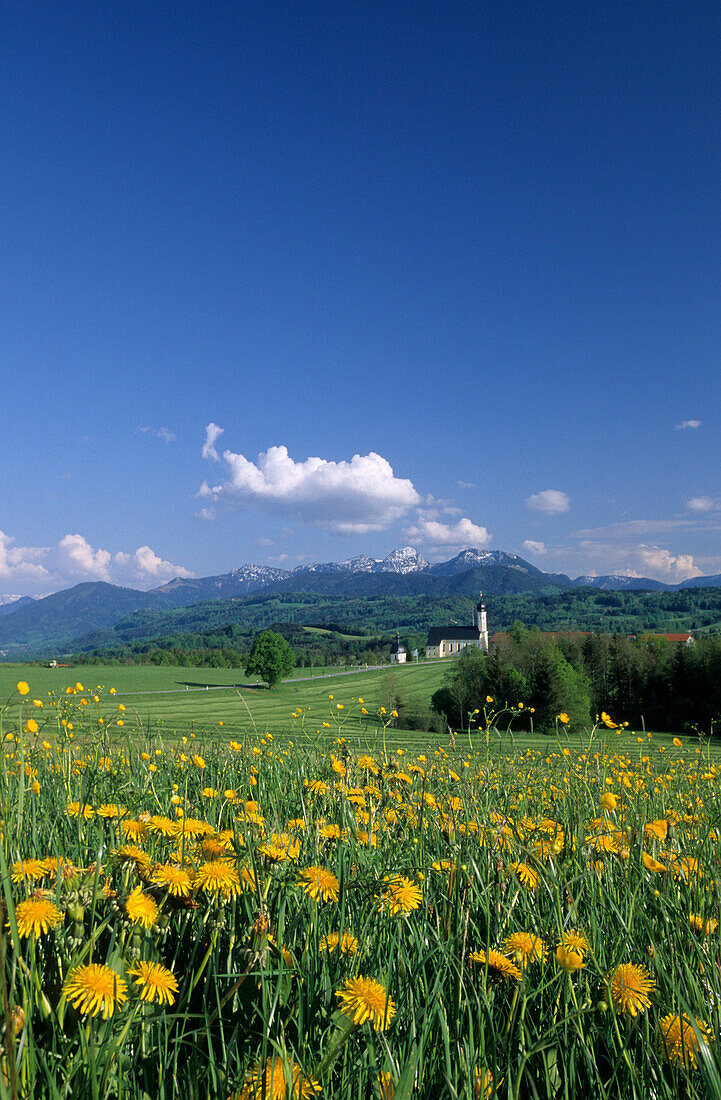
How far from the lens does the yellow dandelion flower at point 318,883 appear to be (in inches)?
60.8

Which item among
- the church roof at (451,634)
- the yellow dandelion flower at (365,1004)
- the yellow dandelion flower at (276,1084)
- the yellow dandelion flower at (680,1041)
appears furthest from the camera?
the church roof at (451,634)

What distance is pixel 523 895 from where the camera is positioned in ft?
6.61

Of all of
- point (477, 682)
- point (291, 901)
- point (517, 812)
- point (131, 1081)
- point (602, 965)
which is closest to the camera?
point (131, 1081)

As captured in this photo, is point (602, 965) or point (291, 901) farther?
point (291, 901)

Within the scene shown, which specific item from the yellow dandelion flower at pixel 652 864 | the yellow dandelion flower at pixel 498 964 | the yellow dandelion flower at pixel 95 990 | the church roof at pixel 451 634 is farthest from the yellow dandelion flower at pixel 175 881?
the church roof at pixel 451 634

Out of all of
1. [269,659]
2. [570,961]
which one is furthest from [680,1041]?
[269,659]

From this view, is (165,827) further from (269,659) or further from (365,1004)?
(269,659)

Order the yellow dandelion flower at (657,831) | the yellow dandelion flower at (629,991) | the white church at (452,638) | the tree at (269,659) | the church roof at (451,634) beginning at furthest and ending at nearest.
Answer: the church roof at (451,634) < the white church at (452,638) < the tree at (269,659) < the yellow dandelion flower at (657,831) < the yellow dandelion flower at (629,991)

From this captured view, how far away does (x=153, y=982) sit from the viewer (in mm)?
1171

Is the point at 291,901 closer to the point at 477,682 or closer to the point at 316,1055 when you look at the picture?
the point at 316,1055

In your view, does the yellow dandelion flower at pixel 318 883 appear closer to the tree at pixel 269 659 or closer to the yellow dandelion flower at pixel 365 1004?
the yellow dandelion flower at pixel 365 1004

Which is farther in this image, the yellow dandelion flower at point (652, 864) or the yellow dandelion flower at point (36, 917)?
the yellow dandelion flower at point (652, 864)

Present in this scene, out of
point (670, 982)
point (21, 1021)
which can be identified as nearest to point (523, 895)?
point (670, 982)

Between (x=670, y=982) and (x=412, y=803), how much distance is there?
1.94 metres
